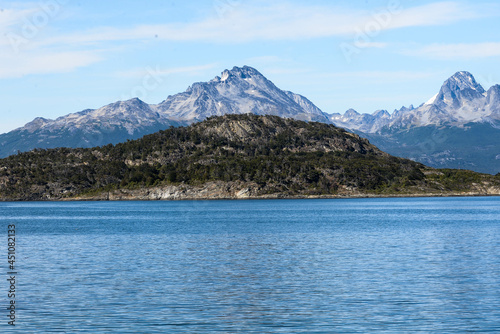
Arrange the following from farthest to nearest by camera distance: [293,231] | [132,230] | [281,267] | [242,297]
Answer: [132,230], [293,231], [281,267], [242,297]

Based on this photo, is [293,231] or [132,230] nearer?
[293,231]

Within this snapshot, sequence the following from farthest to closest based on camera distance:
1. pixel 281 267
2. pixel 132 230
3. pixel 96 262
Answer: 1. pixel 132 230
2. pixel 96 262
3. pixel 281 267

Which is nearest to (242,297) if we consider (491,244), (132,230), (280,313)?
(280,313)

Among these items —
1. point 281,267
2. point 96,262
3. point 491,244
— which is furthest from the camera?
point 491,244

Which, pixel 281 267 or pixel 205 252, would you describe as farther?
pixel 205 252

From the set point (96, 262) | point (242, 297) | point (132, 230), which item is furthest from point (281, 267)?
point (132, 230)

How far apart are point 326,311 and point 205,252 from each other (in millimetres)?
39799

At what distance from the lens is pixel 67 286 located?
55406 mm

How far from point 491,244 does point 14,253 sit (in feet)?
209

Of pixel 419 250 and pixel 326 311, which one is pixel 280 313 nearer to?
pixel 326 311

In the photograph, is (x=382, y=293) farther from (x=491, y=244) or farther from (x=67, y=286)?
(x=491, y=244)

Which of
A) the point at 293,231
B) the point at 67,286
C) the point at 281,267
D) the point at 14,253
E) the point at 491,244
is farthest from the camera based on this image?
the point at 293,231

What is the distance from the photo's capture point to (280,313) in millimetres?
44562

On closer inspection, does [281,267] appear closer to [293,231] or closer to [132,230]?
[293,231]
